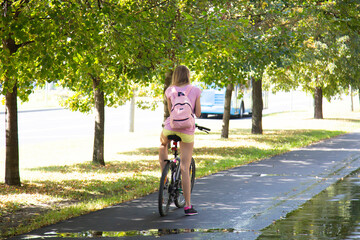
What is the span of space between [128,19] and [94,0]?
825 millimetres

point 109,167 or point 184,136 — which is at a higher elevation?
point 184,136

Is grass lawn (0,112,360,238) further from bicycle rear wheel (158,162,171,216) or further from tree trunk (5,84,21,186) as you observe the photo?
bicycle rear wheel (158,162,171,216)

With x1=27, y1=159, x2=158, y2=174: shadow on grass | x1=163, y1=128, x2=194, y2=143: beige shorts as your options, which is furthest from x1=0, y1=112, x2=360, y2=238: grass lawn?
x1=163, y1=128, x2=194, y2=143: beige shorts

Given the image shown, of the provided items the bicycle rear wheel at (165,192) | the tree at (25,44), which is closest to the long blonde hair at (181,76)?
the bicycle rear wheel at (165,192)

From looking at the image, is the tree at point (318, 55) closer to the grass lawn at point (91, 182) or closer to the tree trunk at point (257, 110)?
the tree trunk at point (257, 110)

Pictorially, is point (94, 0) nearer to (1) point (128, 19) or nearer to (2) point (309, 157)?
(1) point (128, 19)

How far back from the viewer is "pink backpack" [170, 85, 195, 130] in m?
7.04

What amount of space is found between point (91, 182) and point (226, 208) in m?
3.84

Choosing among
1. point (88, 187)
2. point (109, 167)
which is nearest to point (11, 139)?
point (88, 187)

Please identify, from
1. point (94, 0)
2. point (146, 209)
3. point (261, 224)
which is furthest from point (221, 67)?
point (261, 224)

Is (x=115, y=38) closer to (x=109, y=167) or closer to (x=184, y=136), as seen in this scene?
(x=184, y=136)

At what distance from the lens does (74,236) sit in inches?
241

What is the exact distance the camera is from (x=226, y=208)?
25.3 ft

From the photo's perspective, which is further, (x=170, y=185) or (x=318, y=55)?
(x=318, y=55)
